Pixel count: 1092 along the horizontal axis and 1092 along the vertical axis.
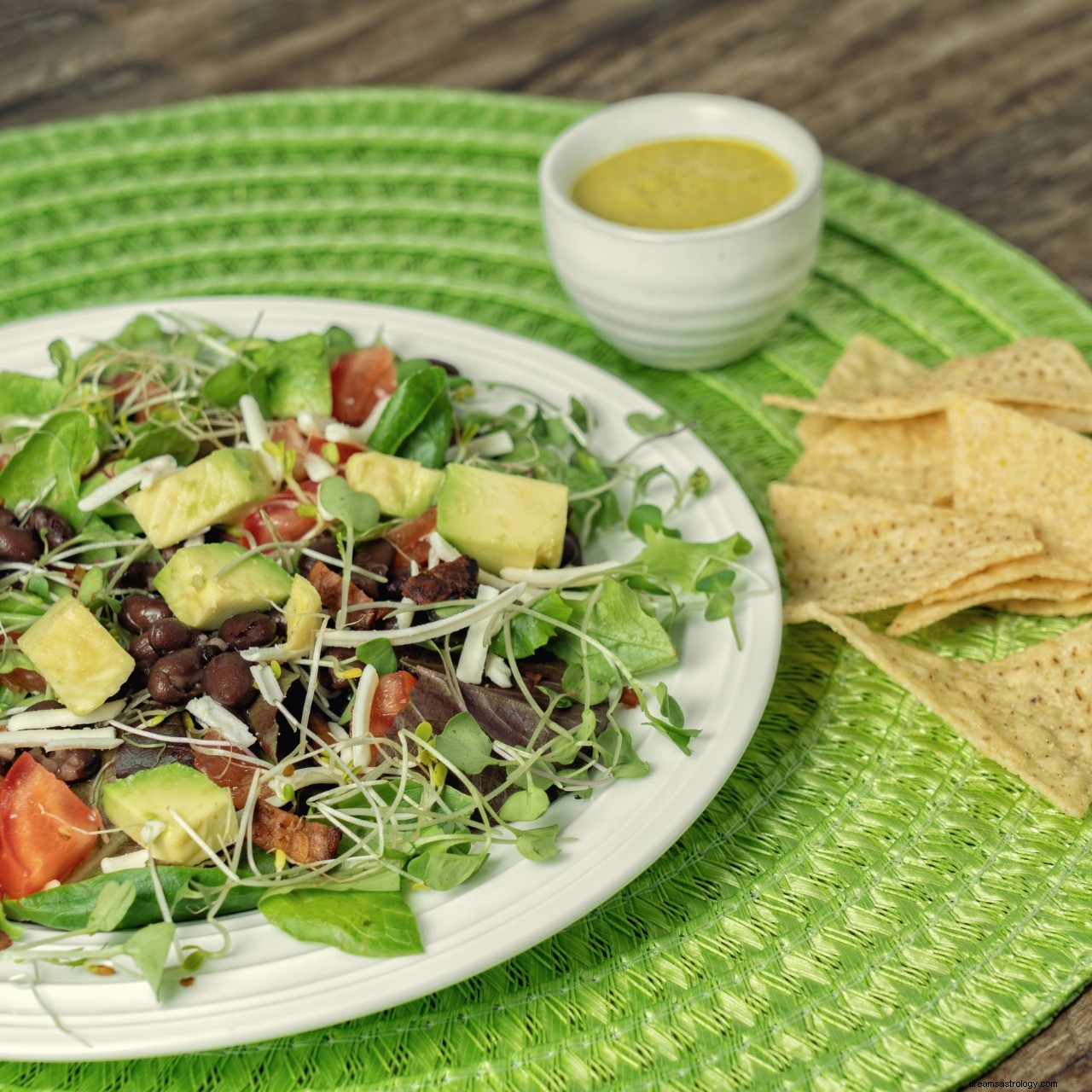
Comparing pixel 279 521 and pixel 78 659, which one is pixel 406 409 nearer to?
pixel 279 521

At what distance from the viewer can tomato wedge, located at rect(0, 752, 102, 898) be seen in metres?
2.14

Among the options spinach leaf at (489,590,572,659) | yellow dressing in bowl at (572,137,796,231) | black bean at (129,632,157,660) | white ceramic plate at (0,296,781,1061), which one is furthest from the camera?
yellow dressing in bowl at (572,137,796,231)

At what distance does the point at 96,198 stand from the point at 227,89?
1.21 m

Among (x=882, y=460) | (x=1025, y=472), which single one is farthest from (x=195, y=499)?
(x=1025, y=472)

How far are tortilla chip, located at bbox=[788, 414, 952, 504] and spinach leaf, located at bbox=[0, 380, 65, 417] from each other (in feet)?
6.27

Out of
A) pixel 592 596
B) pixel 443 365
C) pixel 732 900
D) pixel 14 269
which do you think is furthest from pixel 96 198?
pixel 732 900

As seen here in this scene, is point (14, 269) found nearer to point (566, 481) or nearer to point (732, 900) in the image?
point (566, 481)

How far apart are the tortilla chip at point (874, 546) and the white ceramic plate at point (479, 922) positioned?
224 mm

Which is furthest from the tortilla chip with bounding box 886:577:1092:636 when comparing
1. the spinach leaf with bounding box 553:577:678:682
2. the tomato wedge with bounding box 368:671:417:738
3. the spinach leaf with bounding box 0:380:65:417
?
the spinach leaf with bounding box 0:380:65:417

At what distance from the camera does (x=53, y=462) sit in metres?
2.79

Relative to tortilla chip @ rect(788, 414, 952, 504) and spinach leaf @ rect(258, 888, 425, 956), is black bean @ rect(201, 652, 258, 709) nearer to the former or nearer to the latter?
spinach leaf @ rect(258, 888, 425, 956)

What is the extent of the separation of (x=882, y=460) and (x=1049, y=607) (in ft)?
1.96

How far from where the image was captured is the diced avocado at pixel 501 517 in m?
2.57

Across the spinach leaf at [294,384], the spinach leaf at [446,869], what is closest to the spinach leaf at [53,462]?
the spinach leaf at [294,384]
